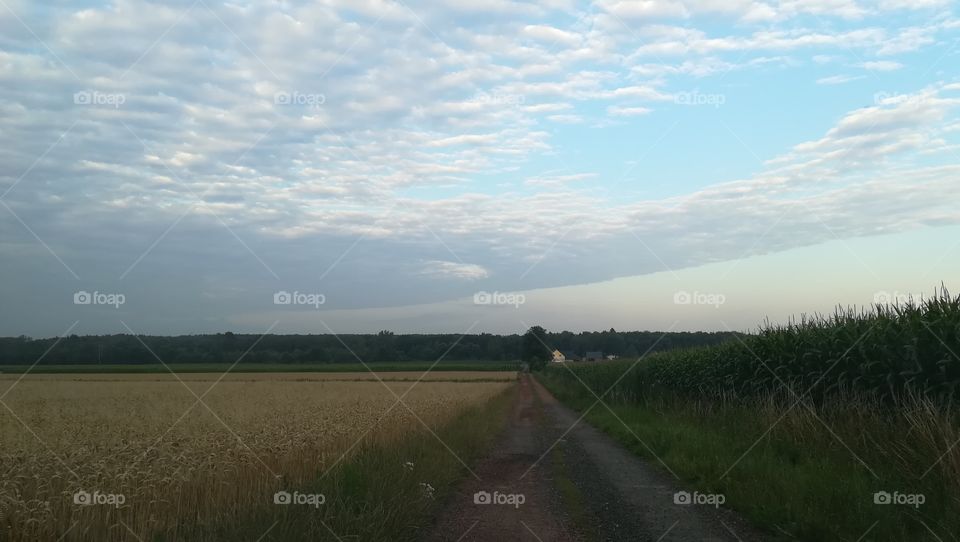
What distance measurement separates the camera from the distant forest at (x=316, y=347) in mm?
41906

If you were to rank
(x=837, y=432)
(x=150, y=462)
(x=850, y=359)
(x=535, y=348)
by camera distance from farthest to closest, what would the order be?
(x=535, y=348), (x=850, y=359), (x=837, y=432), (x=150, y=462)

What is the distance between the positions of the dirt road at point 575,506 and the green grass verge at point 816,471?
518 mm

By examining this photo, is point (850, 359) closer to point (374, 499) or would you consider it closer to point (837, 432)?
point (837, 432)

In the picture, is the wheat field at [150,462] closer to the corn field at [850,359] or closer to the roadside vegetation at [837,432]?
the roadside vegetation at [837,432]

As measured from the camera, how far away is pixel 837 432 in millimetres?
11719

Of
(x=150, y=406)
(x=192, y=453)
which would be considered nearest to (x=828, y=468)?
(x=192, y=453)

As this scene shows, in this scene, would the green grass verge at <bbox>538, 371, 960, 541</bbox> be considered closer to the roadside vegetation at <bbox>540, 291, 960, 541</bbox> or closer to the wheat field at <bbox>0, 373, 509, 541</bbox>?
the roadside vegetation at <bbox>540, 291, 960, 541</bbox>

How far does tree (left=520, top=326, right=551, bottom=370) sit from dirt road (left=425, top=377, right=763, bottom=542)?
330 ft

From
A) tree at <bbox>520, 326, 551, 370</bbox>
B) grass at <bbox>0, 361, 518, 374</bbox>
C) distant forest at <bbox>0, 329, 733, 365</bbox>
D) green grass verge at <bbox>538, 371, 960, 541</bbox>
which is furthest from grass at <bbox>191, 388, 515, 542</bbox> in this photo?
tree at <bbox>520, 326, 551, 370</bbox>

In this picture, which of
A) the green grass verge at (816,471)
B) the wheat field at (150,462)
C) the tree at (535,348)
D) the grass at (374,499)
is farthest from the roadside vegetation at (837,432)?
the tree at (535,348)

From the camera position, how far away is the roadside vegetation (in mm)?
7543

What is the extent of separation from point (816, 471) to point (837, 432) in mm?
2351

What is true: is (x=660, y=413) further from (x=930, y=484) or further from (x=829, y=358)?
(x=930, y=484)

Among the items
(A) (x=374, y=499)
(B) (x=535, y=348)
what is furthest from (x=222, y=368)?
(A) (x=374, y=499)
